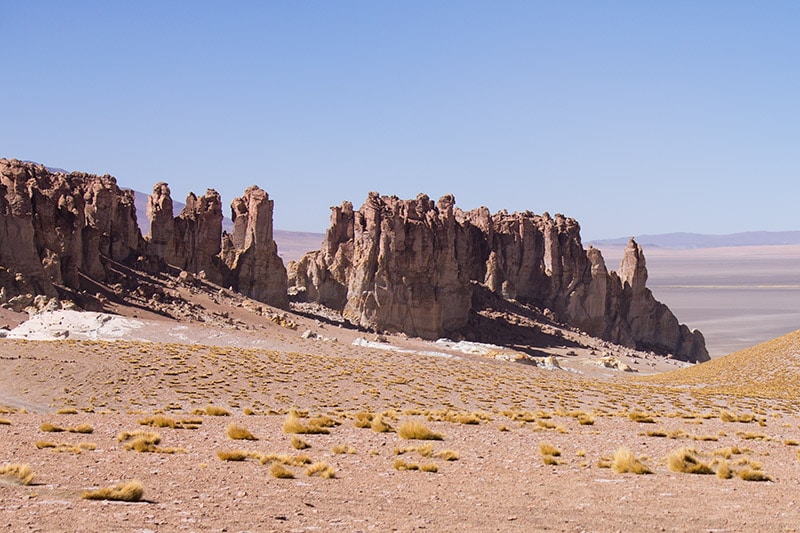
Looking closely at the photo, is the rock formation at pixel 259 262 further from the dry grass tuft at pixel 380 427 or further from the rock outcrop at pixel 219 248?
the dry grass tuft at pixel 380 427

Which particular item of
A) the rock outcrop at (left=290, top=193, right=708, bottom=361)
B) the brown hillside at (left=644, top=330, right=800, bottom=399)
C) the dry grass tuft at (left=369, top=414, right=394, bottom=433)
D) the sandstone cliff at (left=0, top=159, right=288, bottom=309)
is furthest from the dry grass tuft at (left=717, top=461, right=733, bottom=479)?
the rock outcrop at (left=290, top=193, right=708, bottom=361)

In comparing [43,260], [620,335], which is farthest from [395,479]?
[620,335]

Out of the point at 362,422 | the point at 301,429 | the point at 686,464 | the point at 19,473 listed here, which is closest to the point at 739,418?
the point at 686,464

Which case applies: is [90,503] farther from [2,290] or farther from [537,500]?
[2,290]

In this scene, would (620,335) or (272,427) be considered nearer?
(272,427)

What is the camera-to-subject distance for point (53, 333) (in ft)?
141

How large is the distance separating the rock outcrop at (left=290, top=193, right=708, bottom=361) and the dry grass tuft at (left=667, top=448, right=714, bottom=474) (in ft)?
188

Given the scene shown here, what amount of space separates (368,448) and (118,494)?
21.0 feet

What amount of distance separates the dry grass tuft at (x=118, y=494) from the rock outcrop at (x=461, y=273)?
61.0 metres

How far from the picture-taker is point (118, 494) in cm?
1102

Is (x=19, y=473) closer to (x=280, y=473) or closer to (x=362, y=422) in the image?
(x=280, y=473)

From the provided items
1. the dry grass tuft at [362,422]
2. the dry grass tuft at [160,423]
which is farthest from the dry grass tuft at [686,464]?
the dry grass tuft at [160,423]

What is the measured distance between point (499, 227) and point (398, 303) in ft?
86.3

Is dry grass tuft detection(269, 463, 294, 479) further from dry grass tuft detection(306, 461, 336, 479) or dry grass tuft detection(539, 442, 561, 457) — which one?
dry grass tuft detection(539, 442, 561, 457)
